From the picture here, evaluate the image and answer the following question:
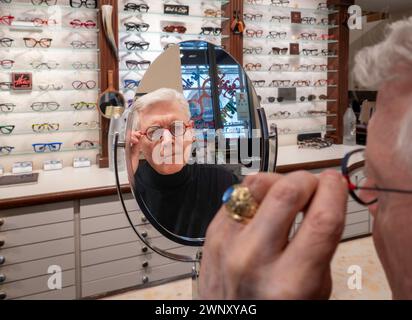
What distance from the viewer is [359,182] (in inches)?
18.5

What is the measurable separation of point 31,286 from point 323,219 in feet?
5.90

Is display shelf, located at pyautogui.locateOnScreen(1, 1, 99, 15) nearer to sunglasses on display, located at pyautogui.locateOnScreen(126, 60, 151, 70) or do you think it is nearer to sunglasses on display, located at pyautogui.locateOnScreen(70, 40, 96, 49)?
sunglasses on display, located at pyautogui.locateOnScreen(70, 40, 96, 49)

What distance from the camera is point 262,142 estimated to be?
2.70 feet

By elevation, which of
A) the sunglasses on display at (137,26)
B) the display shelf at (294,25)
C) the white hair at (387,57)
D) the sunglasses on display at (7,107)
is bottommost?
the white hair at (387,57)

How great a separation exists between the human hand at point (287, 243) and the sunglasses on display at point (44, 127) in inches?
87.1

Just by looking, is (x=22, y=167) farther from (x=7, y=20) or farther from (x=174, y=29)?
(x=174, y=29)

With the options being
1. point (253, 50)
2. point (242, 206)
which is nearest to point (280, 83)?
point (253, 50)

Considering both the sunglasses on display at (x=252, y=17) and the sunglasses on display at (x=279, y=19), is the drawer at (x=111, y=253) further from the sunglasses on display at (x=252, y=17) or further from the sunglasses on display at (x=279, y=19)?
the sunglasses on display at (x=279, y=19)

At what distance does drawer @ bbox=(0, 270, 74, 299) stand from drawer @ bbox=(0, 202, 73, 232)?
0.82 ft

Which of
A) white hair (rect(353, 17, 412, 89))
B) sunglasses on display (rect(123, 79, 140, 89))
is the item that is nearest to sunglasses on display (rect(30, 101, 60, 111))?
sunglasses on display (rect(123, 79, 140, 89))

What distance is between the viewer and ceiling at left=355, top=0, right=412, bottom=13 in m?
3.00

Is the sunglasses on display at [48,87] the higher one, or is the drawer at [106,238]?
the sunglasses on display at [48,87]

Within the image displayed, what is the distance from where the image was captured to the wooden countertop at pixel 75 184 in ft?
5.65

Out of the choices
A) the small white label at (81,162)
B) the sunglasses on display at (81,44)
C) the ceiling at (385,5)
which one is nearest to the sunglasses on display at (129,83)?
the sunglasses on display at (81,44)
